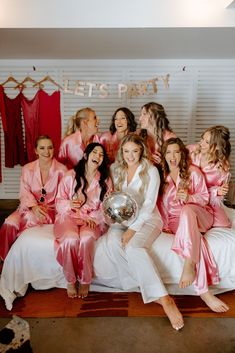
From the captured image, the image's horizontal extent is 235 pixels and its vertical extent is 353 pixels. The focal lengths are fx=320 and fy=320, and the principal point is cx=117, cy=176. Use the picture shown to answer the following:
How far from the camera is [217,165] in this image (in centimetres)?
284

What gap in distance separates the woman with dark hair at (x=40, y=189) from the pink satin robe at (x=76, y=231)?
0.17 metres

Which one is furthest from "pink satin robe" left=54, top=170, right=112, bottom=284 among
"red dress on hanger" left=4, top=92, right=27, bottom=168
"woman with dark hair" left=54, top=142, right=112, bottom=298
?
"red dress on hanger" left=4, top=92, right=27, bottom=168

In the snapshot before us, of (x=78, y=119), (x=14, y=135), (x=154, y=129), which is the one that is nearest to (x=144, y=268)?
Result: (x=154, y=129)

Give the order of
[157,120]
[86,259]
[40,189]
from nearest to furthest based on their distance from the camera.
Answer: [86,259] → [40,189] → [157,120]

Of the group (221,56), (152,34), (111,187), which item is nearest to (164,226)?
(111,187)

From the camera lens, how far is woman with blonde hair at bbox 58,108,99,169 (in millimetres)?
3248

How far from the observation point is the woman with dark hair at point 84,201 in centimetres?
256

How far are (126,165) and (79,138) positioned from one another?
69cm

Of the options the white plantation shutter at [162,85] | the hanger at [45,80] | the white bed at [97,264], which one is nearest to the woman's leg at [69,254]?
the white bed at [97,264]

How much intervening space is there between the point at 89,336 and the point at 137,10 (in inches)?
103

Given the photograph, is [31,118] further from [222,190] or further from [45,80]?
[222,190]

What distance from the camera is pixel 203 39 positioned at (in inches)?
125

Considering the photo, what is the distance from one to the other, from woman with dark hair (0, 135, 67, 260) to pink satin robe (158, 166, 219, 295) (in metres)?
1.00

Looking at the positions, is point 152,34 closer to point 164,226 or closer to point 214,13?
point 214,13
